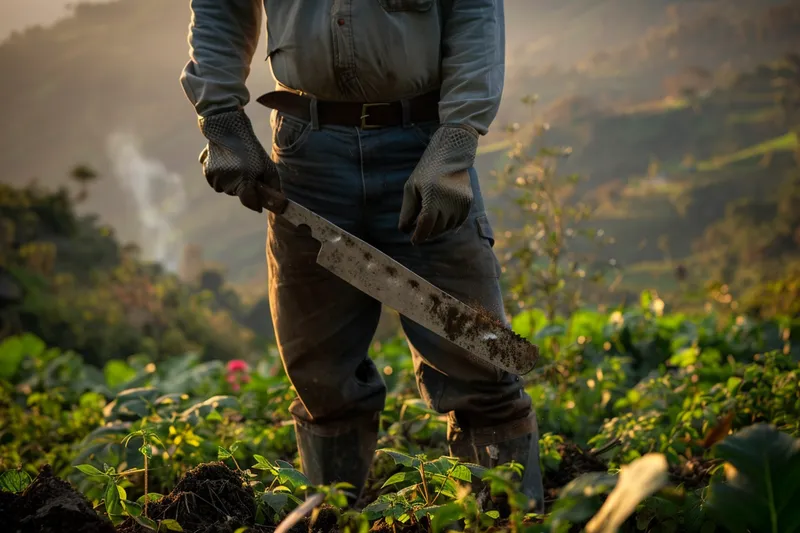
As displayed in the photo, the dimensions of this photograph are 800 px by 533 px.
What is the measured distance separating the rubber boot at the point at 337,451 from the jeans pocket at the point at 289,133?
0.85 metres

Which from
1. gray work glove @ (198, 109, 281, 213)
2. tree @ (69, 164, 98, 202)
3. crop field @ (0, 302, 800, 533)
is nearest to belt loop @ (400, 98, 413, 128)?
gray work glove @ (198, 109, 281, 213)

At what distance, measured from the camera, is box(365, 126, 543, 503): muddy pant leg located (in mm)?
2268

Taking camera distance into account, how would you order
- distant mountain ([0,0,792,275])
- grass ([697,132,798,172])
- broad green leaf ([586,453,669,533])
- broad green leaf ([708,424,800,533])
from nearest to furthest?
broad green leaf ([586,453,669,533]), broad green leaf ([708,424,800,533]), grass ([697,132,798,172]), distant mountain ([0,0,792,275])

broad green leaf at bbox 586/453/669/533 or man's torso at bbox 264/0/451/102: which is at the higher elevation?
man's torso at bbox 264/0/451/102

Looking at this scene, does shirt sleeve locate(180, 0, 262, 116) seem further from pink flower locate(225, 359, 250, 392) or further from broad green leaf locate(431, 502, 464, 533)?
pink flower locate(225, 359, 250, 392)

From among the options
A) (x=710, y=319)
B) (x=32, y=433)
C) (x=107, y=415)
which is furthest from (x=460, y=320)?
(x=710, y=319)

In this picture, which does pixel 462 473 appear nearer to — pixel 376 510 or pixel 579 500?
pixel 376 510

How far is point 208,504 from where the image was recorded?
1.68 meters

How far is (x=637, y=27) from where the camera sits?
19.1m

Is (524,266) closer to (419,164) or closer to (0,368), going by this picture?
(419,164)

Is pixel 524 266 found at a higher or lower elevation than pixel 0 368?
higher

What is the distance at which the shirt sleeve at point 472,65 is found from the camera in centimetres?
216

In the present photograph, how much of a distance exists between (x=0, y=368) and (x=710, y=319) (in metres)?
4.25

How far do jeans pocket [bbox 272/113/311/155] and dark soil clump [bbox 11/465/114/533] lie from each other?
1.18 meters
